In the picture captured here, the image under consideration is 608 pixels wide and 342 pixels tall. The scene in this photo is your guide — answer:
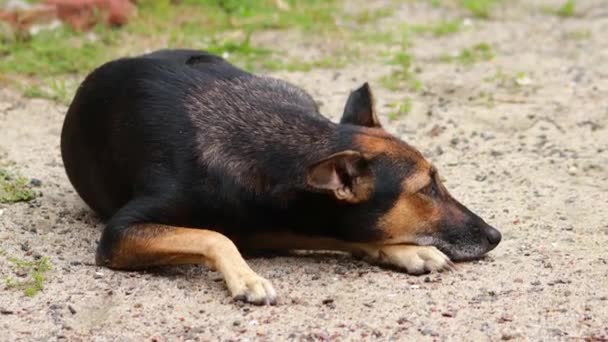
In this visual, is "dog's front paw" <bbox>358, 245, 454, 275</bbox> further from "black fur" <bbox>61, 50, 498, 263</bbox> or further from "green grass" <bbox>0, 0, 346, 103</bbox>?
"green grass" <bbox>0, 0, 346, 103</bbox>

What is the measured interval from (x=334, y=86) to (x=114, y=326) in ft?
17.6

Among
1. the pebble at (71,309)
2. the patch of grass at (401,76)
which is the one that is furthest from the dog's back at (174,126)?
the patch of grass at (401,76)

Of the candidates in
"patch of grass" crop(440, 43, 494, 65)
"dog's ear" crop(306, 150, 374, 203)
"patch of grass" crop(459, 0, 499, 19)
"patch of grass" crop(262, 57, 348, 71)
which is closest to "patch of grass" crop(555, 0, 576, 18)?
"patch of grass" crop(459, 0, 499, 19)

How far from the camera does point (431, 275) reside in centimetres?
663

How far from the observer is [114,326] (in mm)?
5879

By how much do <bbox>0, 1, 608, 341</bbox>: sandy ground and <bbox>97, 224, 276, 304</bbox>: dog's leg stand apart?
3.9 inches

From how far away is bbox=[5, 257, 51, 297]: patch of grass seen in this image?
634 centimetres

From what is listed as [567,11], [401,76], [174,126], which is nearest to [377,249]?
[174,126]

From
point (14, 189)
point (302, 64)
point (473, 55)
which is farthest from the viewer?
point (473, 55)

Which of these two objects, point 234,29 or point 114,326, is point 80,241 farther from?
point 234,29

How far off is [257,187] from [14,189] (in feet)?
6.95

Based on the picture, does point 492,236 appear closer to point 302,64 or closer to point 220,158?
point 220,158

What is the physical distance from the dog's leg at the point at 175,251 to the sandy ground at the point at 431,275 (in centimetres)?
10

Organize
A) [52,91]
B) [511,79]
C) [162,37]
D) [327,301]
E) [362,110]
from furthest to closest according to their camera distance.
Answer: [162,37], [511,79], [52,91], [362,110], [327,301]
